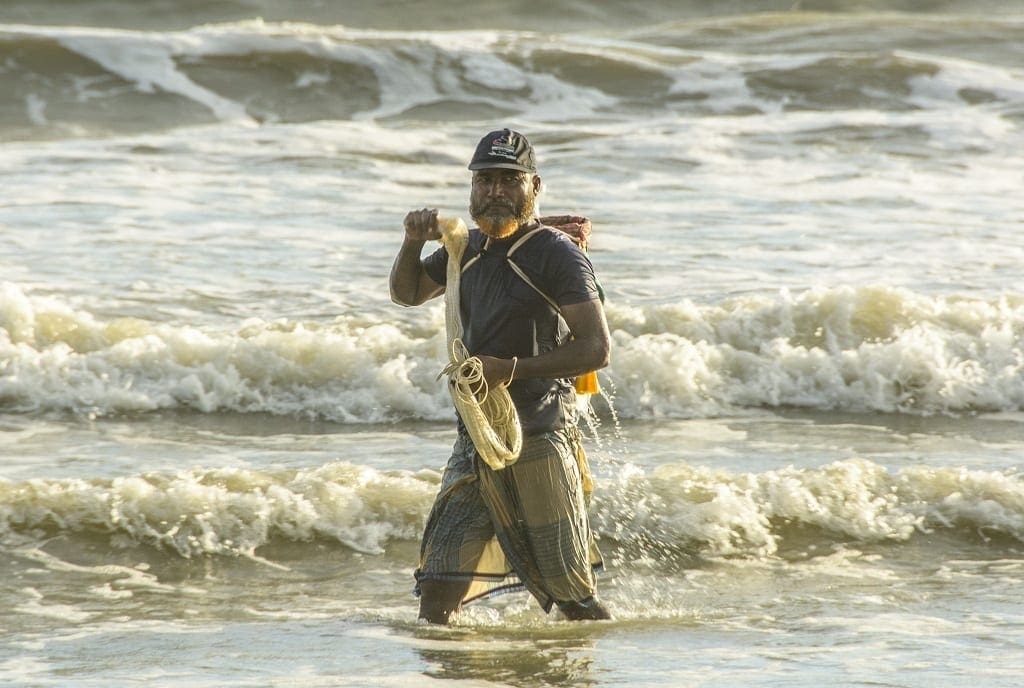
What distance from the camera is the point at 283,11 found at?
89.5 ft

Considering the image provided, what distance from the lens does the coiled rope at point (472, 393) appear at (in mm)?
4008

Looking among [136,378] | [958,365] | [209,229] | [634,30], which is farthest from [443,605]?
[634,30]

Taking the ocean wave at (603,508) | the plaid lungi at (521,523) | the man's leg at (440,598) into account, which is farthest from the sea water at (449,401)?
the plaid lungi at (521,523)

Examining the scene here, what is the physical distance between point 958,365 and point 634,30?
17.8m

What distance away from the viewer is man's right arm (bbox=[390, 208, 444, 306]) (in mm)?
4105

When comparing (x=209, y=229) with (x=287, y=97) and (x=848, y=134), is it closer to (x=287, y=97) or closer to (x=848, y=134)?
(x=287, y=97)

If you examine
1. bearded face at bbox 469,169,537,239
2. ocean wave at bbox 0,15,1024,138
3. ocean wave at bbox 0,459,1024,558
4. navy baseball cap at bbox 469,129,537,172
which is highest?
ocean wave at bbox 0,15,1024,138

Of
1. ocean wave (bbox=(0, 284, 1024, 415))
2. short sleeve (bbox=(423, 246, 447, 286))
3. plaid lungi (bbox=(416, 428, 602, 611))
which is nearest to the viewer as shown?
plaid lungi (bbox=(416, 428, 602, 611))

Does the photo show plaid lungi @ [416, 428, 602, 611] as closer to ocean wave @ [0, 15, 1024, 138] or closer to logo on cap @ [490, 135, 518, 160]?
logo on cap @ [490, 135, 518, 160]

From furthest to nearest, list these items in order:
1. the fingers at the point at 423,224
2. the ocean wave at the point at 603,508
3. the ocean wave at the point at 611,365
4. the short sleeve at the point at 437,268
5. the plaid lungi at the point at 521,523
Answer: the ocean wave at the point at 611,365 → the ocean wave at the point at 603,508 → the short sleeve at the point at 437,268 → the plaid lungi at the point at 521,523 → the fingers at the point at 423,224

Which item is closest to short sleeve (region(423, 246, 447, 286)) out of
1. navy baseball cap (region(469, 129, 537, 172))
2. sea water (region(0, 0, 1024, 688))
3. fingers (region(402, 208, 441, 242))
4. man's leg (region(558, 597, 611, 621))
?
fingers (region(402, 208, 441, 242))

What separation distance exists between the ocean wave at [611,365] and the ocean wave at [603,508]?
5.60 feet

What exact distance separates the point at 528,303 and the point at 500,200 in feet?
1.04

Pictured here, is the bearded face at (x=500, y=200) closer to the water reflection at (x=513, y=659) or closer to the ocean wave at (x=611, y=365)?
the water reflection at (x=513, y=659)
